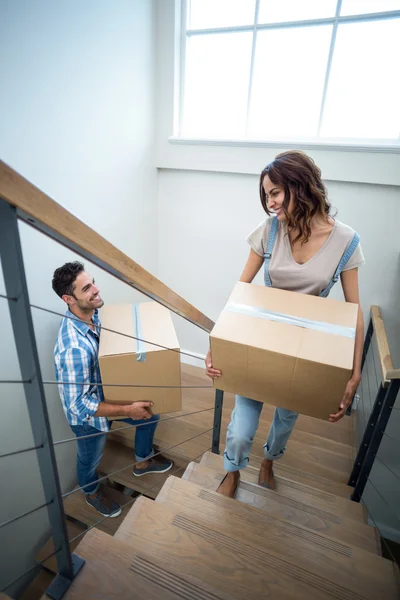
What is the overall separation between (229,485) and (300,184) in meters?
1.16

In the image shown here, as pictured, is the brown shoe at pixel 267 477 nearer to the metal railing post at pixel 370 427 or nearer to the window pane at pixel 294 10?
the metal railing post at pixel 370 427

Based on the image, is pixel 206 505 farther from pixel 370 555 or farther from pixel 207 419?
pixel 207 419

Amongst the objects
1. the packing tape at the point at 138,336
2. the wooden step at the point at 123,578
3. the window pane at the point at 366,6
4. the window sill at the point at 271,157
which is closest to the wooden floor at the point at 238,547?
the wooden step at the point at 123,578

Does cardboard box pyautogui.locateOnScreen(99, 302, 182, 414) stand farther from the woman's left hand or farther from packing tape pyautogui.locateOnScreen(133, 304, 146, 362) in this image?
the woman's left hand

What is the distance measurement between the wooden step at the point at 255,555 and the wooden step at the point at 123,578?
0.05 metres

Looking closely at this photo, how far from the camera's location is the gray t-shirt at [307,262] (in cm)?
103

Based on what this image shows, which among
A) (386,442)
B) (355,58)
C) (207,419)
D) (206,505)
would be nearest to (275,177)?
(206,505)

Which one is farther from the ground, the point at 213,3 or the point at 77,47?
the point at 213,3

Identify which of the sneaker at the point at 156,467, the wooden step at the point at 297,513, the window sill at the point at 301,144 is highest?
the window sill at the point at 301,144

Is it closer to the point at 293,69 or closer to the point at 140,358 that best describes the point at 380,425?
the point at 140,358

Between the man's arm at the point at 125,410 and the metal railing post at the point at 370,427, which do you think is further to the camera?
the man's arm at the point at 125,410

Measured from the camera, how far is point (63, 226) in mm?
507

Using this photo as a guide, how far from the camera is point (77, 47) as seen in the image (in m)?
1.43

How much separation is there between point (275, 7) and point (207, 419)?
8.27 feet
